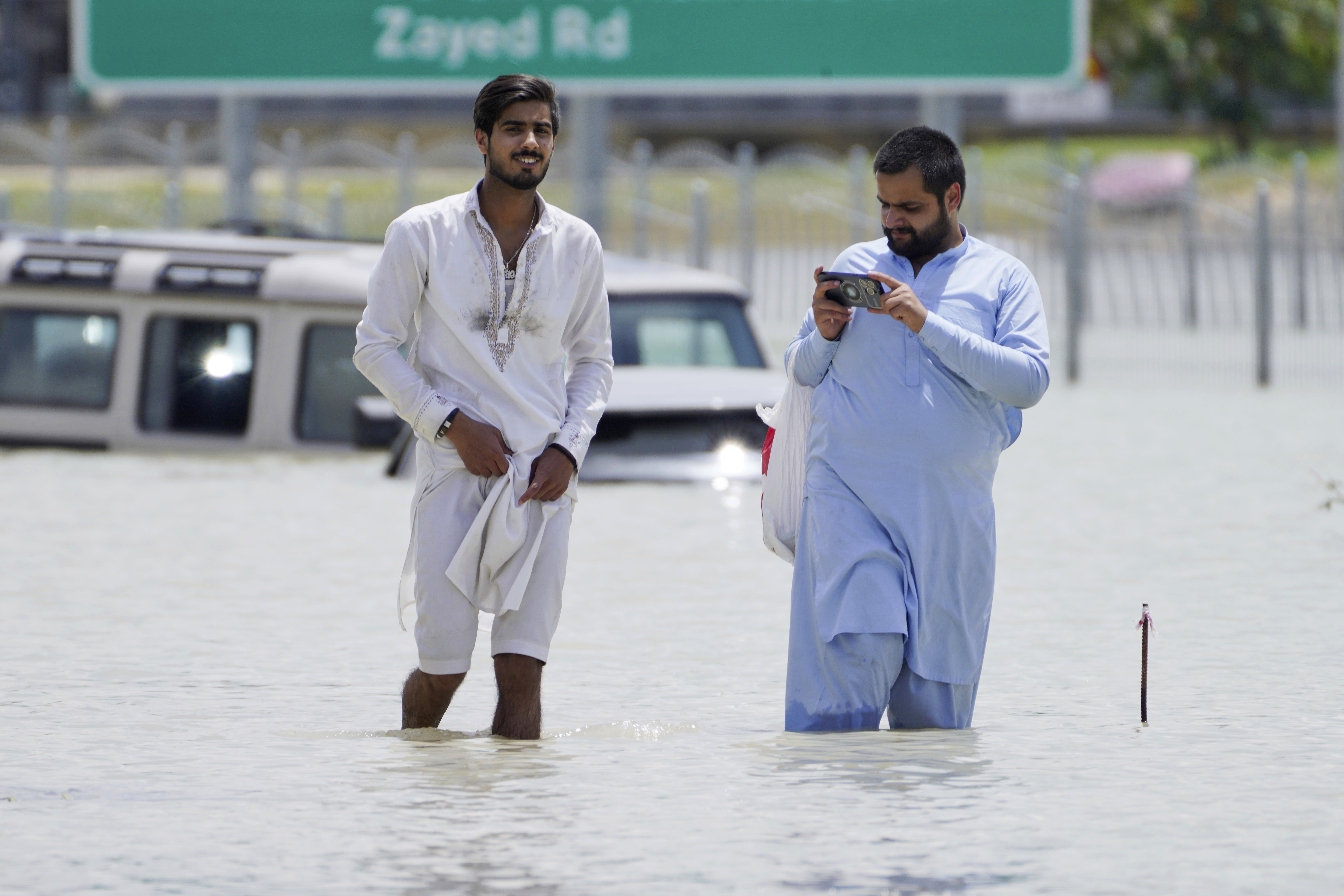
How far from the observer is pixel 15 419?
13.7 meters

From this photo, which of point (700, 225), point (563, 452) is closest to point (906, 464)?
point (563, 452)

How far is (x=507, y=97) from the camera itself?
5.61 metres

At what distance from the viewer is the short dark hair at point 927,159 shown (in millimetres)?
5613

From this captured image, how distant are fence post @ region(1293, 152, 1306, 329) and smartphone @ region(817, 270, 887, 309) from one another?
15960 millimetres

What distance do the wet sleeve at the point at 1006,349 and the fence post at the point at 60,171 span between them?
2096cm

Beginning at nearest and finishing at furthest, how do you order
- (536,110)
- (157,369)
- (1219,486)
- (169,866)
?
(169,866) < (536,110) < (1219,486) < (157,369)

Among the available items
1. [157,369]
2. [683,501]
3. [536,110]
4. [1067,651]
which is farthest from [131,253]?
[536,110]

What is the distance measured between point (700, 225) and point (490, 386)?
655 inches

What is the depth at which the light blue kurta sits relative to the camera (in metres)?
5.64

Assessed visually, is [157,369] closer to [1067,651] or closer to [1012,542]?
[1012,542]

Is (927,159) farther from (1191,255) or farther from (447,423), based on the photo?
(1191,255)

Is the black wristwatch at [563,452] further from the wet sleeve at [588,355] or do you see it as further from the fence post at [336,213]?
the fence post at [336,213]

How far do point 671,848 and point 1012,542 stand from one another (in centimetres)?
591

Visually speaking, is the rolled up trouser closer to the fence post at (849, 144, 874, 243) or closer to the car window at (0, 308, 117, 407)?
the car window at (0, 308, 117, 407)
